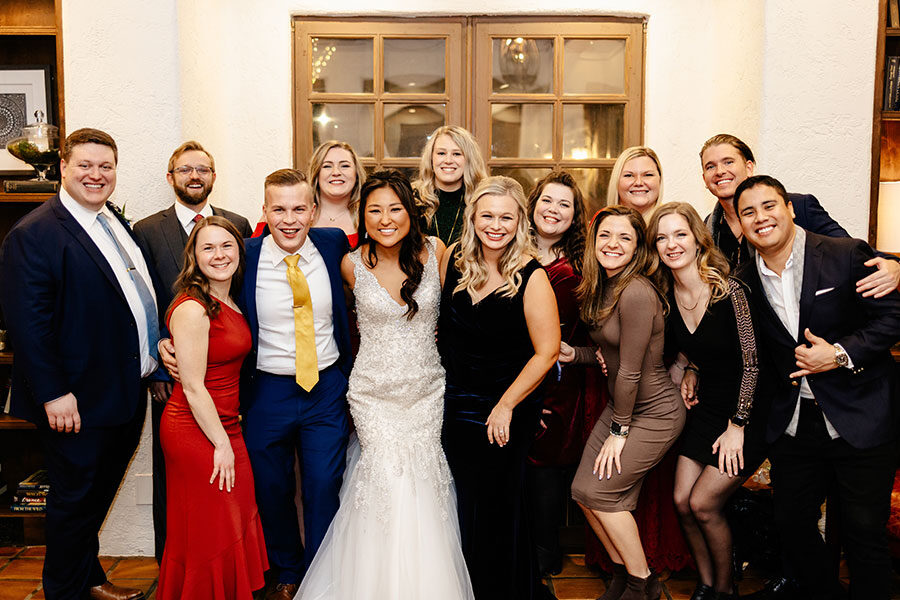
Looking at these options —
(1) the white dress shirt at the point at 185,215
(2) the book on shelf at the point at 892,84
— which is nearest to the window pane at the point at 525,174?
(2) the book on shelf at the point at 892,84

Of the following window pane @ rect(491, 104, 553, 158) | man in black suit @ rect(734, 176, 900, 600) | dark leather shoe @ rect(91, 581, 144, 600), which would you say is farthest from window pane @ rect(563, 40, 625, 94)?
dark leather shoe @ rect(91, 581, 144, 600)

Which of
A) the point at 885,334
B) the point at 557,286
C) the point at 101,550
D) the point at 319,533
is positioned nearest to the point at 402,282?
the point at 557,286

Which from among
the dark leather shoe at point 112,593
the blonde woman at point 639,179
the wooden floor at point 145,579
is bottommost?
the wooden floor at point 145,579

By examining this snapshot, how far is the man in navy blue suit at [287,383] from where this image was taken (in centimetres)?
269

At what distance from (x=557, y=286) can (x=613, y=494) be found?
924 millimetres

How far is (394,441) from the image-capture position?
2660mm

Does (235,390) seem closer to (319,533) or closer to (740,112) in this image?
(319,533)

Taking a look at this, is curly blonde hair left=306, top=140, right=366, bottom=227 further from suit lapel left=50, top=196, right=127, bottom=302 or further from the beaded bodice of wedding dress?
suit lapel left=50, top=196, right=127, bottom=302

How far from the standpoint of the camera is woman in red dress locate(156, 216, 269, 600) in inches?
97.0

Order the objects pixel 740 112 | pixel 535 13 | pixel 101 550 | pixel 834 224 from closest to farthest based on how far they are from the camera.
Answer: pixel 834 224, pixel 101 550, pixel 740 112, pixel 535 13

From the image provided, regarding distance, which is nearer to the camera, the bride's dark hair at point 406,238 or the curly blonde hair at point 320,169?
the bride's dark hair at point 406,238

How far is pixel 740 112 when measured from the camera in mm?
3795

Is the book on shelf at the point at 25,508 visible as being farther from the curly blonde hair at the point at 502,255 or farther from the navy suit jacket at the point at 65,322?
the curly blonde hair at the point at 502,255

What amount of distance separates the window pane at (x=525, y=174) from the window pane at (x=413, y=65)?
69 centimetres
